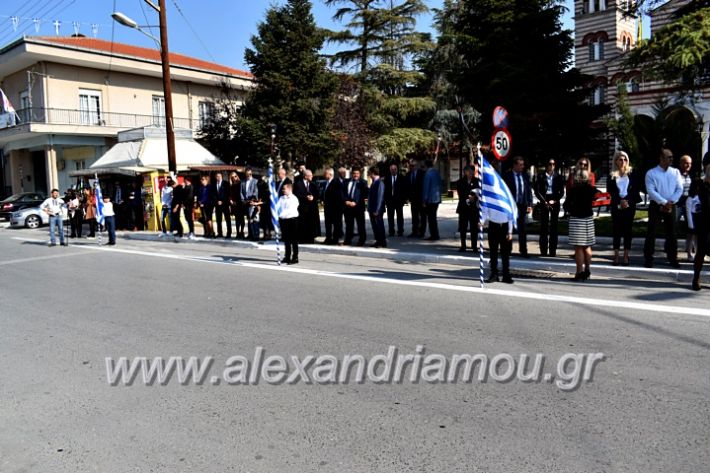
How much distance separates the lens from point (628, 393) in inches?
183

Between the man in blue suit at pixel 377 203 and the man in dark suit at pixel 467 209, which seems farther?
the man in blue suit at pixel 377 203

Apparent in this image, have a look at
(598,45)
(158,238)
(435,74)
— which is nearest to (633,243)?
(158,238)

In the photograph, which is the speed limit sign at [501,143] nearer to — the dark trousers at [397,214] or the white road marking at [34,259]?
the dark trousers at [397,214]

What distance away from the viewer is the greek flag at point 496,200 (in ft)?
29.7

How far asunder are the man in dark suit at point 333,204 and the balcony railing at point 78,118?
2567cm

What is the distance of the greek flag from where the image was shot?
9062 millimetres

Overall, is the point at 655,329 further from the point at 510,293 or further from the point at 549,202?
the point at 549,202

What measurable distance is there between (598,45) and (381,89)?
853 inches

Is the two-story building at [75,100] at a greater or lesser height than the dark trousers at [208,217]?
greater

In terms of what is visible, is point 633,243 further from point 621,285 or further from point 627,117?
point 627,117

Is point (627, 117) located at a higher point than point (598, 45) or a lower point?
lower

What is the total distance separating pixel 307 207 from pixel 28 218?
1833cm

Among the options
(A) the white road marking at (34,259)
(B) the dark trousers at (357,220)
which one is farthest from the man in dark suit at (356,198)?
(A) the white road marking at (34,259)

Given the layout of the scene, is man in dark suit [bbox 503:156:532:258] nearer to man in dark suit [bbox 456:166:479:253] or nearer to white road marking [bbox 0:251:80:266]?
man in dark suit [bbox 456:166:479:253]
